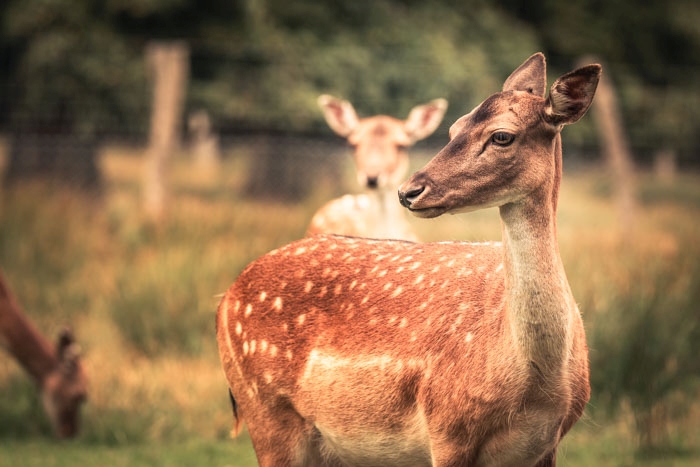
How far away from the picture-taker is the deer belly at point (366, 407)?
12.6 ft

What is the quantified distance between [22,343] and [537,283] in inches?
208

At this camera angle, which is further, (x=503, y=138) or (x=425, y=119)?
(x=425, y=119)

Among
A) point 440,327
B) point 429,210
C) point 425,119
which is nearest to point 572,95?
point 429,210

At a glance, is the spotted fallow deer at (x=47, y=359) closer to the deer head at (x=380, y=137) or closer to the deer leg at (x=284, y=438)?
the deer head at (x=380, y=137)

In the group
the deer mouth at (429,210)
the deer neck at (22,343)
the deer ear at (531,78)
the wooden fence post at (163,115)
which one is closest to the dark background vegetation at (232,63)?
the wooden fence post at (163,115)

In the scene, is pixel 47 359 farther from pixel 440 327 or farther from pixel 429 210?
pixel 429 210

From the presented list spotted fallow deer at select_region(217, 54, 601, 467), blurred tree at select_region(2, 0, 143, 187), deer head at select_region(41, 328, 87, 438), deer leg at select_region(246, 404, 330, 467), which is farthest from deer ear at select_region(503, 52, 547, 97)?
blurred tree at select_region(2, 0, 143, 187)

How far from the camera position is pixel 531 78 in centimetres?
371

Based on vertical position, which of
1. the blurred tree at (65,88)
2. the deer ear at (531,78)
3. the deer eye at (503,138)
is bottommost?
the deer eye at (503,138)

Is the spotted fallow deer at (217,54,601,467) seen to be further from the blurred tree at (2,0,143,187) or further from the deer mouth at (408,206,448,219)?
the blurred tree at (2,0,143,187)

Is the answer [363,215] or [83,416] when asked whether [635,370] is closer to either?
[363,215]

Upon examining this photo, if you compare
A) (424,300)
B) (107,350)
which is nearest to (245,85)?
(107,350)

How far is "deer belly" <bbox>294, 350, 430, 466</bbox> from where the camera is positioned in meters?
3.85

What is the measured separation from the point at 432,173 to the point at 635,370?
411cm
